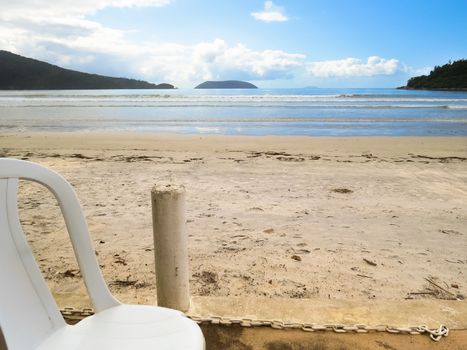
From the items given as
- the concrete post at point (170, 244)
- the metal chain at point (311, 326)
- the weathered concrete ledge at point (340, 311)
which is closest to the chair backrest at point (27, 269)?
the concrete post at point (170, 244)

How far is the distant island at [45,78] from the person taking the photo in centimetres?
10556

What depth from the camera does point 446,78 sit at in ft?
273

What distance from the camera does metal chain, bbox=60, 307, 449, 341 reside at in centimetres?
262

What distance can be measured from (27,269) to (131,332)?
0.52 metres

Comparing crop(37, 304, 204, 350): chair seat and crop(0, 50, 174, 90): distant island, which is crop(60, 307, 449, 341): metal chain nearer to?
crop(37, 304, 204, 350): chair seat

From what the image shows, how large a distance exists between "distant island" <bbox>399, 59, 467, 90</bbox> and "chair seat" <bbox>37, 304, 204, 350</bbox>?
8628 cm

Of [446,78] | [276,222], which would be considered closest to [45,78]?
[446,78]

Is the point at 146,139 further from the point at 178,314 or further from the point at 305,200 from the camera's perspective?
the point at 178,314

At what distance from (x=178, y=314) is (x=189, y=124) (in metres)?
17.1

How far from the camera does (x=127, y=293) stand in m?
3.21

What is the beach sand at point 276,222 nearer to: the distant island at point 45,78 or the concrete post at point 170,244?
the concrete post at point 170,244

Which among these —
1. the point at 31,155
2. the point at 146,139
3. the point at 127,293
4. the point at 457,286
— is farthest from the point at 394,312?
the point at 146,139

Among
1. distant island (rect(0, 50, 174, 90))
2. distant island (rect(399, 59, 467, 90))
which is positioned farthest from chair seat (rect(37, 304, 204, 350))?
distant island (rect(0, 50, 174, 90))

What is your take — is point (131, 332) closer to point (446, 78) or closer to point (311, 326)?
point (311, 326)
